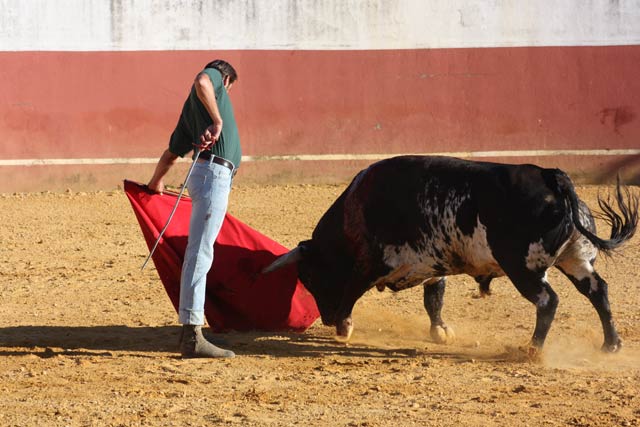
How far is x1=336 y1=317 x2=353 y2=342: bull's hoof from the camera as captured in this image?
7219 millimetres

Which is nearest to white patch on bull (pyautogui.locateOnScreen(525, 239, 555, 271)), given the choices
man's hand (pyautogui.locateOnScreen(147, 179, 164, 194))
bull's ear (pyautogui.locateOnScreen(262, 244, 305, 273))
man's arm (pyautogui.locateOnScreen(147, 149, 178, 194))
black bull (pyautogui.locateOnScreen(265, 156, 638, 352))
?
black bull (pyautogui.locateOnScreen(265, 156, 638, 352))

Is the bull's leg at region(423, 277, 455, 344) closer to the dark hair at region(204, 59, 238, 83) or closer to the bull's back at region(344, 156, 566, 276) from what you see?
the bull's back at region(344, 156, 566, 276)

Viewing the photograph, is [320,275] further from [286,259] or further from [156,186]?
[156,186]

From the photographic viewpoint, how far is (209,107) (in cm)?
629

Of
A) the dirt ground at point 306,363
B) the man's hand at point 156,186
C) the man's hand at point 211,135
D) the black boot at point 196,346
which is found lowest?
the dirt ground at point 306,363

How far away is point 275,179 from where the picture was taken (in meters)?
13.6

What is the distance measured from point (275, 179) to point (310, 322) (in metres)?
6.21

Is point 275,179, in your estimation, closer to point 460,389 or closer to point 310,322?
point 310,322

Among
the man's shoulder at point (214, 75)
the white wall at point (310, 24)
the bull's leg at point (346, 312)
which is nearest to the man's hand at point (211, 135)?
the man's shoulder at point (214, 75)

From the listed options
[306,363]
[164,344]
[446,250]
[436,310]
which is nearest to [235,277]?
[164,344]

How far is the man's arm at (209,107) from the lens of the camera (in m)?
6.29

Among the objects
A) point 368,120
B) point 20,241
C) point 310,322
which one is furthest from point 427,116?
point 310,322

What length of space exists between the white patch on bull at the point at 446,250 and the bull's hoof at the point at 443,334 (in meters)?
0.42

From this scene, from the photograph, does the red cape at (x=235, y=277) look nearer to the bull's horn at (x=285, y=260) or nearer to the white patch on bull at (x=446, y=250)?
the bull's horn at (x=285, y=260)
